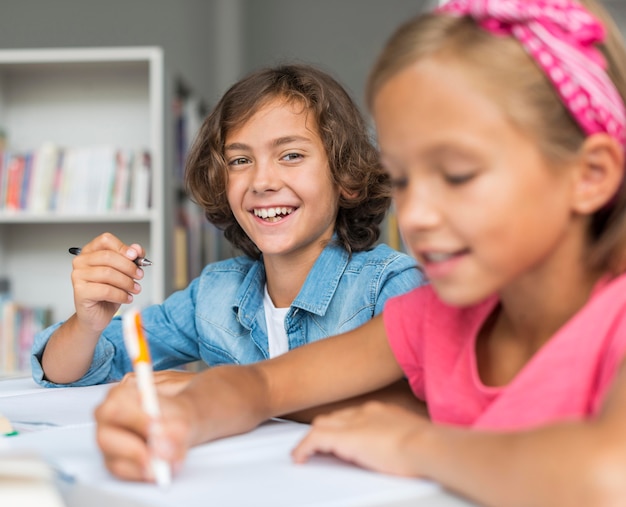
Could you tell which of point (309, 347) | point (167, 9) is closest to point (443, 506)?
point (309, 347)

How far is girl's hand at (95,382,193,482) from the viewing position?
622 mm

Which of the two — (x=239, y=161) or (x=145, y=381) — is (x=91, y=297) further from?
(x=145, y=381)

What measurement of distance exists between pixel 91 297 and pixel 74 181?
5.73 ft

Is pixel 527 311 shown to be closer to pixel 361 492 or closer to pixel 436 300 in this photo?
pixel 436 300

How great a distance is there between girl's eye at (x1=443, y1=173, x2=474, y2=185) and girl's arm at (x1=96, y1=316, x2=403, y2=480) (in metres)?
0.30

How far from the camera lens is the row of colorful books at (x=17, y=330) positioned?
2.80 meters

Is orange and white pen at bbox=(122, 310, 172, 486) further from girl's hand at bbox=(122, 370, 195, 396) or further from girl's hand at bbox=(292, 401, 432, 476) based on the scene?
girl's hand at bbox=(122, 370, 195, 396)

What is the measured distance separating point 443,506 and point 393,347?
0.33 metres

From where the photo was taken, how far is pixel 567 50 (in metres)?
0.66

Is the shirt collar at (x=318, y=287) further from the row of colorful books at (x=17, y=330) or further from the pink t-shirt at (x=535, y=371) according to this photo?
the row of colorful books at (x=17, y=330)

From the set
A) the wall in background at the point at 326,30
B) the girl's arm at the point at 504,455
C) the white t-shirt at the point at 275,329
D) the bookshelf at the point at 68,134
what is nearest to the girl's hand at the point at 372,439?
the girl's arm at the point at 504,455

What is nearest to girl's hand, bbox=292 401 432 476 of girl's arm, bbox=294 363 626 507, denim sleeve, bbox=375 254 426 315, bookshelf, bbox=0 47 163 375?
girl's arm, bbox=294 363 626 507

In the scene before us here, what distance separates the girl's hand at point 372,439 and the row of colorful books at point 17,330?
91.0 inches

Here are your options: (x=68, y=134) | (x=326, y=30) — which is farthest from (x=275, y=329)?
(x=326, y=30)
